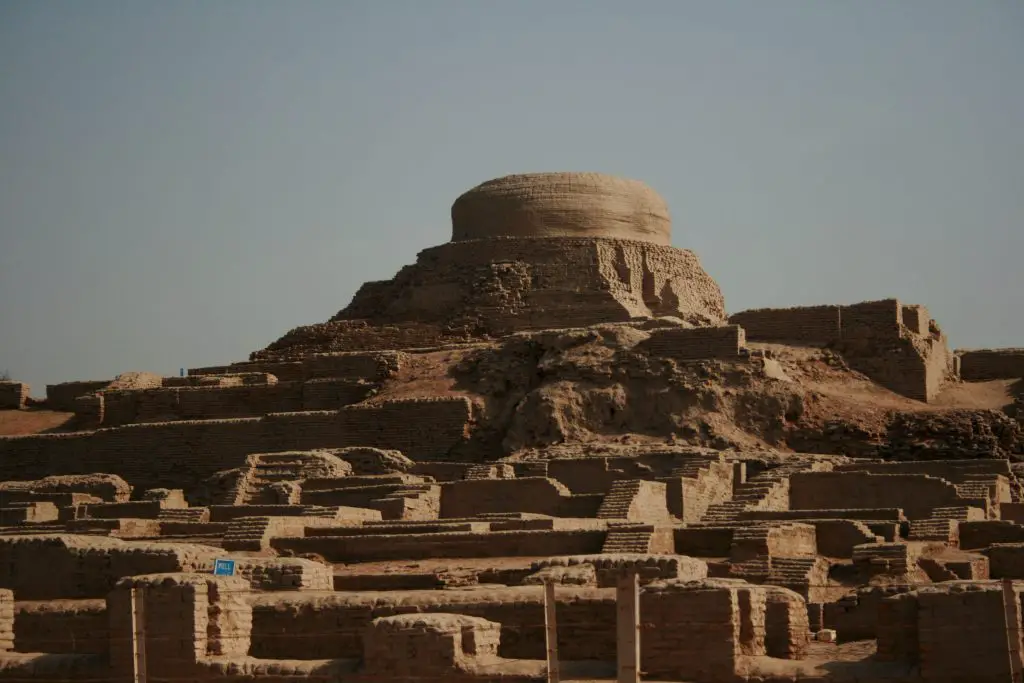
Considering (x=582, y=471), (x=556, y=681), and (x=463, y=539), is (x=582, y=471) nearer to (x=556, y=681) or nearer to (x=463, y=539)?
(x=463, y=539)

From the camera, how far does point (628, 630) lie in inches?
474

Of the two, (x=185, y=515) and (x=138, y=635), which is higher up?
(x=185, y=515)

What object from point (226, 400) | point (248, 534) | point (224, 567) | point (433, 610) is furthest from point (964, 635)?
point (226, 400)

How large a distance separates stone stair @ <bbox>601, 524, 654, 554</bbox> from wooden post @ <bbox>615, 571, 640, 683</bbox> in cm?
810

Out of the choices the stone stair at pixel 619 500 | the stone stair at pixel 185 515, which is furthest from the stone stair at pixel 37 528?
the stone stair at pixel 619 500

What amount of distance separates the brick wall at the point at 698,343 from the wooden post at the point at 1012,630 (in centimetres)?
1861

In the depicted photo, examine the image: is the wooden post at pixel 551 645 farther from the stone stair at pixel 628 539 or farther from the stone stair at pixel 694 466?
the stone stair at pixel 694 466

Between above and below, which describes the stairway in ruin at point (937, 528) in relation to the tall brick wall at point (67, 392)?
below

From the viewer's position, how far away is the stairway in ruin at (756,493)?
78.6 feet

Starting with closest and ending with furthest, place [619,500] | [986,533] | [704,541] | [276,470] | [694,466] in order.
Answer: [704,541] → [986,533] → [619,500] → [694,466] → [276,470]

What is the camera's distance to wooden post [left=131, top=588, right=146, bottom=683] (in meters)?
14.2

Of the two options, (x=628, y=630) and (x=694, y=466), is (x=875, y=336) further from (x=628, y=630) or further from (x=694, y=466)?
(x=628, y=630)

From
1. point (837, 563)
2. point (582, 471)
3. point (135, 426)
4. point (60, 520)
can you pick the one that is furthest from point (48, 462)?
point (837, 563)

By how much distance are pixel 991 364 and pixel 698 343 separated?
6.89m
